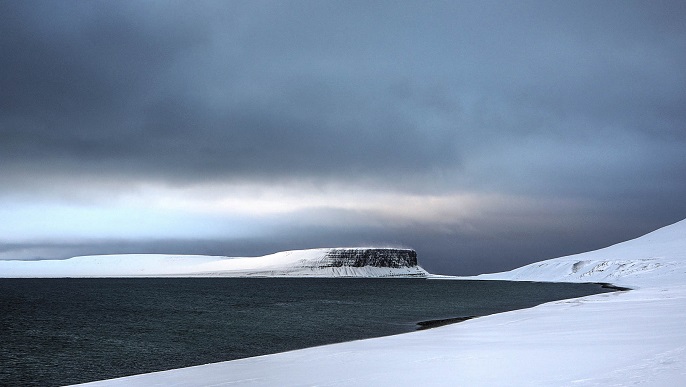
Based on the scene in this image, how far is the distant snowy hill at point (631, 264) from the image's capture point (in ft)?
392

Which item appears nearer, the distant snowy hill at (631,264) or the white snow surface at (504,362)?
the white snow surface at (504,362)

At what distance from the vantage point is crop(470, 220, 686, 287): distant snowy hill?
119m

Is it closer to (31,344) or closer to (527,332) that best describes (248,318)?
(31,344)

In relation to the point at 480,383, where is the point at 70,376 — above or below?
below

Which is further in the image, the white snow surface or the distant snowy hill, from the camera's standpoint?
the distant snowy hill

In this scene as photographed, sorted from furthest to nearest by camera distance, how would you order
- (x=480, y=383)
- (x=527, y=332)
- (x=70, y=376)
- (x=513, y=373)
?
(x=527, y=332) < (x=70, y=376) < (x=513, y=373) < (x=480, y=383)

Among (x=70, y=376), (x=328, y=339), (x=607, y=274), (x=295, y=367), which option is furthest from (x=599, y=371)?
(x=607, y=274)

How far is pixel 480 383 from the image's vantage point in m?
12.6

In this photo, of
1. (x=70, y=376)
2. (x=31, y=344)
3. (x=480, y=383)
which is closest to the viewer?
(x=480, y=383)

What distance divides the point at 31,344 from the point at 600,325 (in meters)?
33.2

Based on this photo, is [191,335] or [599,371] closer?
[599,371]

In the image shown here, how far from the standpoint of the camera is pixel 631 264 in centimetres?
14512

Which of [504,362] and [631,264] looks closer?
[504,362]

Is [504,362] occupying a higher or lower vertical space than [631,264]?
lower
